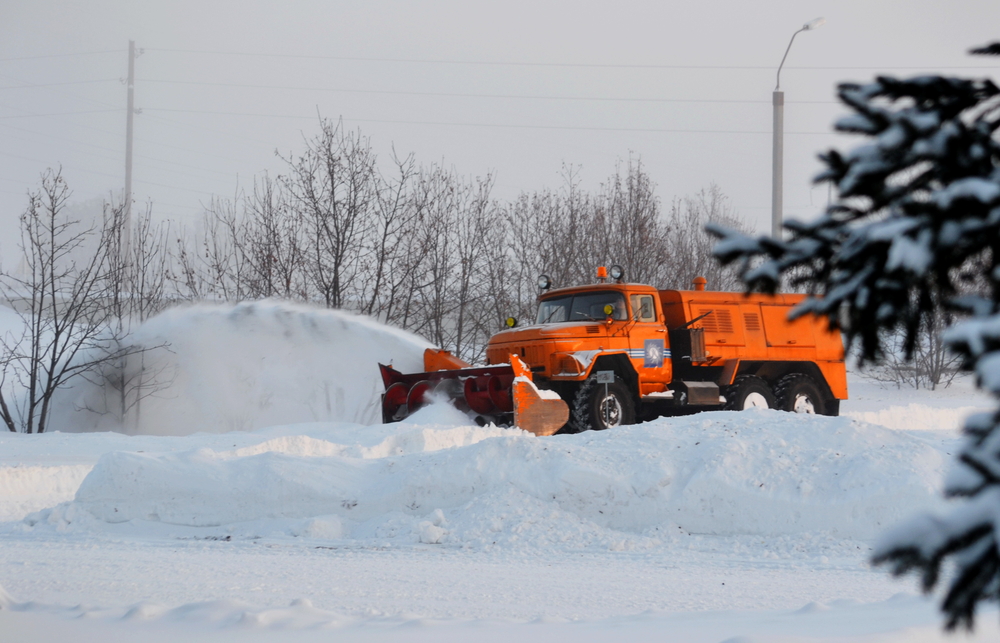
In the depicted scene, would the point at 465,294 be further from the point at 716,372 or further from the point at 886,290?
the point at 886,290

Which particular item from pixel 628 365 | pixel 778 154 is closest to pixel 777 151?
pixel 778 154

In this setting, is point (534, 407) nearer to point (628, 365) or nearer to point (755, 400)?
point (628, 365)

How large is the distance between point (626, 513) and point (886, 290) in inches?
275

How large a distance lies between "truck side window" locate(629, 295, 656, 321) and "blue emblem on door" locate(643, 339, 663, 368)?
15.3 inches

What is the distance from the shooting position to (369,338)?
1761 cm

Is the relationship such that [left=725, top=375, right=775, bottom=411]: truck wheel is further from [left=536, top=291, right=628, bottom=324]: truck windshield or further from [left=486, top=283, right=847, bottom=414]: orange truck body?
[left=536, top=291, right=628, bottom=324]: truck windshield

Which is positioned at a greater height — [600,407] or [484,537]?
[600,407]

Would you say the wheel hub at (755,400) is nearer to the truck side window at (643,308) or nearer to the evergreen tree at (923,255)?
the truck side window at (643,308)

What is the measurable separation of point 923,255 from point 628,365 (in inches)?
523

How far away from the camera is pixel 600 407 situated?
549 inches

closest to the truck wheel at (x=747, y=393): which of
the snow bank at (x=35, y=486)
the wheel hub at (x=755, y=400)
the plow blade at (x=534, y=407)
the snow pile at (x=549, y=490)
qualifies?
the wheel hub at (x=755, y=400)

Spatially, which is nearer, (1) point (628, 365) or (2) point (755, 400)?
(1) point (628, 365)

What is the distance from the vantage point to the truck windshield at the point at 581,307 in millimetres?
14781

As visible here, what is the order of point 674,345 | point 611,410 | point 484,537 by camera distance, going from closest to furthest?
point 484,537 → point 611,410 → point 674,345
